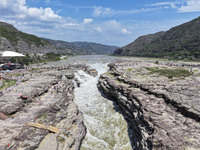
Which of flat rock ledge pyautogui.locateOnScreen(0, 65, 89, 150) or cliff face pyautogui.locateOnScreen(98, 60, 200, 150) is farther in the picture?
flat rock ledge pyautogui.locateOnScreen(0, 65, 89, 150)

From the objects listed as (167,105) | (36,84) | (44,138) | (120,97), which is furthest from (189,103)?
(36,84)

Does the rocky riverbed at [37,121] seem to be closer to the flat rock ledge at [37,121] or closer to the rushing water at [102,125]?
the flat rock ledge at [37,121]

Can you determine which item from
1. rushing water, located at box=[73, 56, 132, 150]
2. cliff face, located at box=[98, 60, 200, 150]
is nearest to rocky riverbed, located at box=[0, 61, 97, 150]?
rushing water, located at box=[73, 56, 132, 150]

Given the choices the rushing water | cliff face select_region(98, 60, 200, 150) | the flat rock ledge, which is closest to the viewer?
cliff face select_region(98, 60, 200, 150)

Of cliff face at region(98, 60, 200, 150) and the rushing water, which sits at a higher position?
cliff face at region(98, 60, 200, 150)

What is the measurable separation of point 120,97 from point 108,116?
476cm

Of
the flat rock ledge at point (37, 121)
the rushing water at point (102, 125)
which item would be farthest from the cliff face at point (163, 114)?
the flat rock ledge at point (37, 121)

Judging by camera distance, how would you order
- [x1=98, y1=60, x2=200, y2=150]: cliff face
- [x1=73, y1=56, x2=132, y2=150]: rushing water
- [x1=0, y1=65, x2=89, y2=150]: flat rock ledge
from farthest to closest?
[x1=73, y1=56, x2=132, y2=150]: rushing water, [x1=0, y1=65, x2=89, y2=150]: flat rock ledge, [x1=98, y1=60, x2=200, y2=150]: cliff face

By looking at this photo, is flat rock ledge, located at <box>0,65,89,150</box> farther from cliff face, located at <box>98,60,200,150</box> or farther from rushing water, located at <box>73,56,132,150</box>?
cliff face, located at <box>98,60,200,150</box>

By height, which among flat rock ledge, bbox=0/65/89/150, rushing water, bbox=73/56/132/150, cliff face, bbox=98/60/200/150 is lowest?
rushing water, bbox=73/56/132/150

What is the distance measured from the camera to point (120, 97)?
1075 inches

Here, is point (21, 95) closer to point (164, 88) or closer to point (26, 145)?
point (26, 145)

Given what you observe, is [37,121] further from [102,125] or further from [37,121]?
[102,125]

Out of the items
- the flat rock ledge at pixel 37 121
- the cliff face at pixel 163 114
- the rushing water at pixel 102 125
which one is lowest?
the rushing water at pixel 102 125
